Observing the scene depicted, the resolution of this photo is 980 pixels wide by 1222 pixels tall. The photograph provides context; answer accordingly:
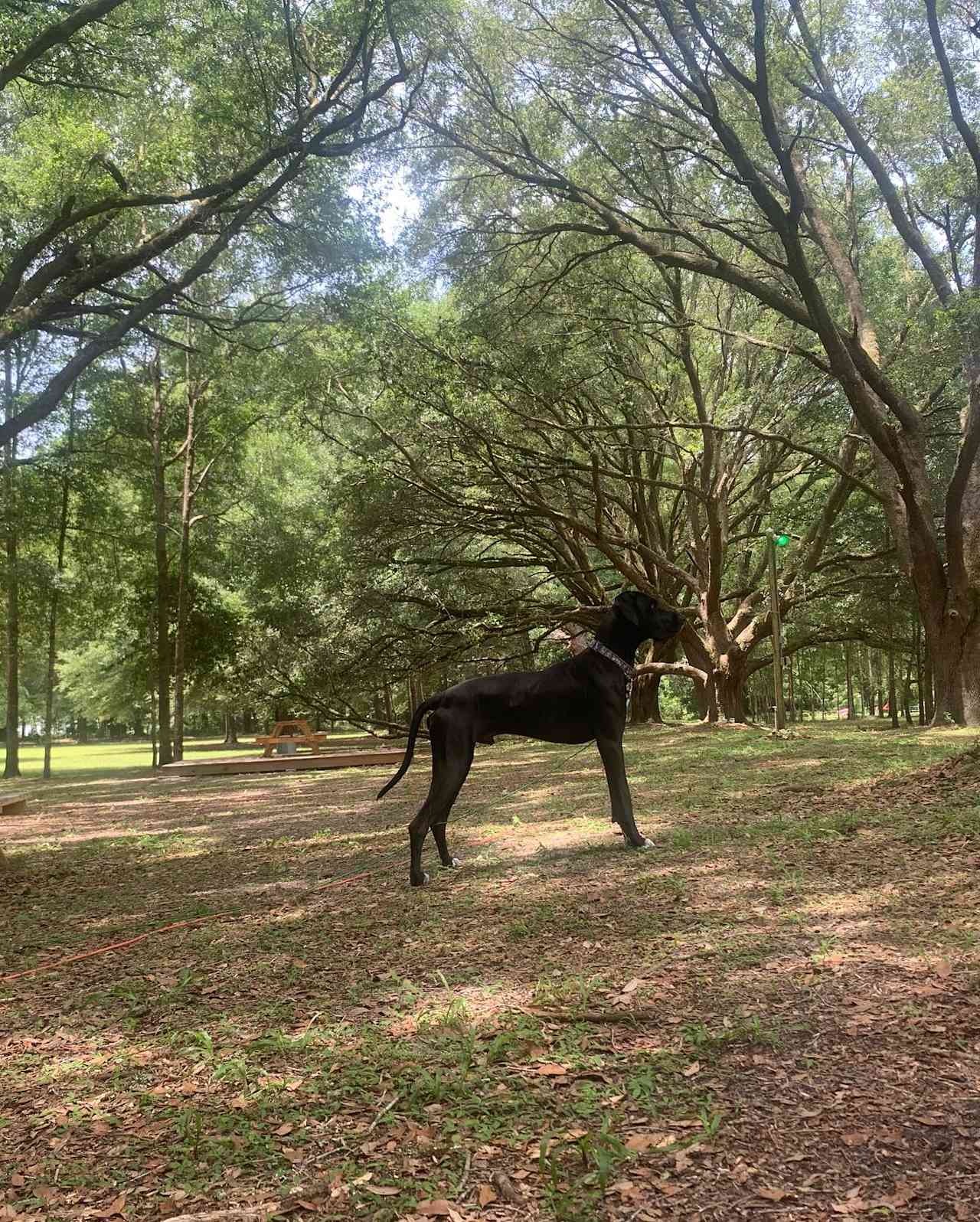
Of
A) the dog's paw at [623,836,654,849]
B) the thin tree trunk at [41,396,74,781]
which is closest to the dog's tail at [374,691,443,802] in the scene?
the dog's paw at [623,836,654,849]

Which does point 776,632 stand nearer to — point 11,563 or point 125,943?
point 125,943

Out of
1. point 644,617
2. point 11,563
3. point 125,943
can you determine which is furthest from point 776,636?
point 11,563

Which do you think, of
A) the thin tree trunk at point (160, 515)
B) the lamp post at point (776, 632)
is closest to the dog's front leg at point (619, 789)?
the lamp post at point (776, 632)

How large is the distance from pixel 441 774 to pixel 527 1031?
7.03 ft

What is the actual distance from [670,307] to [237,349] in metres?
7.82

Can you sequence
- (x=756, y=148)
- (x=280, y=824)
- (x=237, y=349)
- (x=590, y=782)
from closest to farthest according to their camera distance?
(x=280, y=824)
(x=590, y=782)
(x=756, y=148)
(x=237, y=349)

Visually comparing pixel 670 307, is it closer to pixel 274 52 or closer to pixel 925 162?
pixel 925 162

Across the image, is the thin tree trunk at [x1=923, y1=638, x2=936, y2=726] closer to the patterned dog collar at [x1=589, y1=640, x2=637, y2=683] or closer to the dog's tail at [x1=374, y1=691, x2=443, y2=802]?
the patterned dog collar at [x1=589, y1=640, x2=637, y2=683]

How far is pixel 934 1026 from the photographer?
97.6 inches

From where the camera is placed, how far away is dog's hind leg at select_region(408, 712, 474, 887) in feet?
15.6

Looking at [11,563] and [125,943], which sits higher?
[11,563]

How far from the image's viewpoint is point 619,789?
5.10 m

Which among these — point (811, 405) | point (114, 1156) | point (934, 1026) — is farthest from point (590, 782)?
point (811, 405)

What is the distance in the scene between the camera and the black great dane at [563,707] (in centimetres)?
484
